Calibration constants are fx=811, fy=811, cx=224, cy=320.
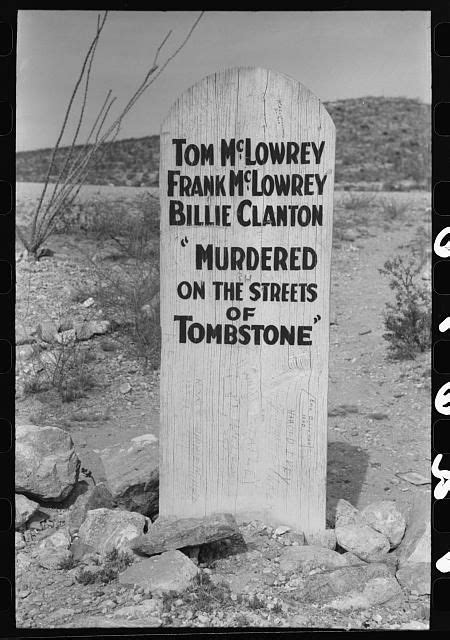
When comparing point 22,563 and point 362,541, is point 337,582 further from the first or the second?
point 22,563

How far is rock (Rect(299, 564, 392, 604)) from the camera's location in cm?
372

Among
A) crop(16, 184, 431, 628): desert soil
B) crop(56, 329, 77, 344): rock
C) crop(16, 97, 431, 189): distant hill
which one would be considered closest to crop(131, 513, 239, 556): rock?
crop(16, 184, 431, 628): desert soil

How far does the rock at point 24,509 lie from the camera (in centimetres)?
438

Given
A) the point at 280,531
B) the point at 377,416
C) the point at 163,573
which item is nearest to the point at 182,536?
the point at 163,573

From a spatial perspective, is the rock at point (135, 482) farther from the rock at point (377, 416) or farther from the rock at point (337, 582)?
the rock at point (377, 416)

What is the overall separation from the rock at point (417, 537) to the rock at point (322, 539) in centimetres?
34

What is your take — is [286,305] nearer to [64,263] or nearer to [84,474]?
[84,474]

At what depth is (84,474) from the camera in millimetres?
5027

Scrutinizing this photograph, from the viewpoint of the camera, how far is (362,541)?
4.12 metres

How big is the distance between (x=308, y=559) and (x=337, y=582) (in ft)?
0.73

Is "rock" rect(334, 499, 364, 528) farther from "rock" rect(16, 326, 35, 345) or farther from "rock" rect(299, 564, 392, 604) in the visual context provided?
"rock" rect(16, 326, 35, 345)

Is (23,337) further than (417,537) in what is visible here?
Yes

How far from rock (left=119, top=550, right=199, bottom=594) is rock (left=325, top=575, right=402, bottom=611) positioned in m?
0.66

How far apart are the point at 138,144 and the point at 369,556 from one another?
15.0 meters
